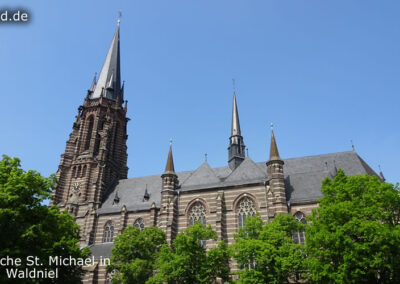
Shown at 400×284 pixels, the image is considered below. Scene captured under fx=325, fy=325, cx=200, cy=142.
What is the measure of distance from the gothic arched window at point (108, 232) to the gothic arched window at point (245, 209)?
52.9ft

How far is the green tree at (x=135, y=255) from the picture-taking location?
25328mm

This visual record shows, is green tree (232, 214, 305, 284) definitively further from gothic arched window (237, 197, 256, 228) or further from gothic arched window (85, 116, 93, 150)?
gothic arched window (85, 116, 93, 150)

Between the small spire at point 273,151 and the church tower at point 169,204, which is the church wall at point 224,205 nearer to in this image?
the church tower at point 169,204

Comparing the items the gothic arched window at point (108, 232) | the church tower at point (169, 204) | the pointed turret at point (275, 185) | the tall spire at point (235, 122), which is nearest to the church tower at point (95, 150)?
the gothic arched window at point (108, 232)

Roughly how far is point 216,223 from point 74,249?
43.6ft

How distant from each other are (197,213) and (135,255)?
850 cm

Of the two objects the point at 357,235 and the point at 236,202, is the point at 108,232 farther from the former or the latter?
the point at 357,235

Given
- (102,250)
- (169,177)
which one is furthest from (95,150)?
(169,177)

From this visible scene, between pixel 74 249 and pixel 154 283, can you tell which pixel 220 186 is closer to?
pixel 154 283

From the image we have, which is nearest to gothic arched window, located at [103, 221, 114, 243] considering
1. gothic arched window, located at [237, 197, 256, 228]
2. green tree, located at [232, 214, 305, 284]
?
gothic arched window, located at [237, 197, 256, 228]

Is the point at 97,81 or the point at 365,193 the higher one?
the point at 97,81

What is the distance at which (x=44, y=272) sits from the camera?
19109 mm

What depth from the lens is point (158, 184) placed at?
140 feet

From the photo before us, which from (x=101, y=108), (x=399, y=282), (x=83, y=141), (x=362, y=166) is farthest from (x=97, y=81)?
(x=399, y=282)
